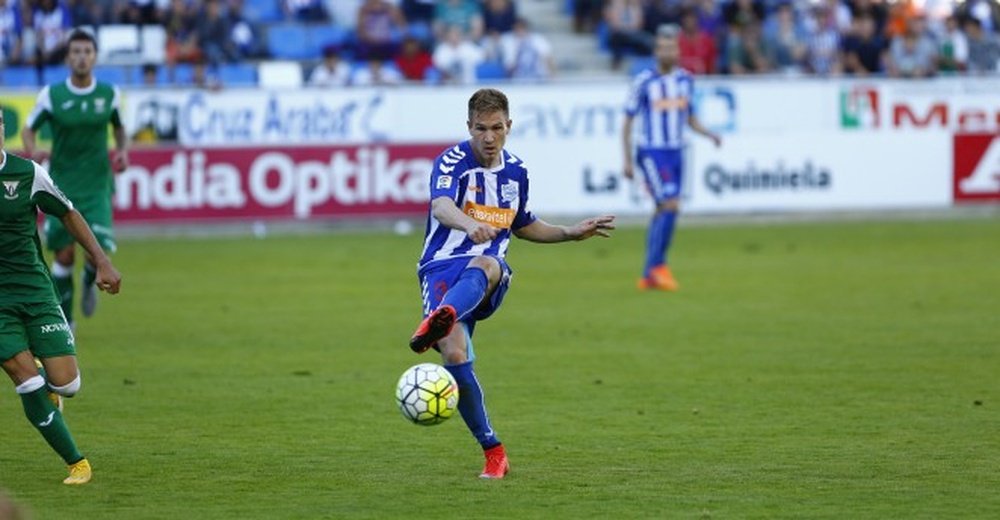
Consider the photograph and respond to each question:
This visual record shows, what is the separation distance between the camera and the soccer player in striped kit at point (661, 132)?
58.5 feet

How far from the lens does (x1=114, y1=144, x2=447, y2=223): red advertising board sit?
23109mm

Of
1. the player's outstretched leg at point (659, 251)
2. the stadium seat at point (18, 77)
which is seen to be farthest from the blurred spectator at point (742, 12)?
the player's outstretched leg at point (659, 251)

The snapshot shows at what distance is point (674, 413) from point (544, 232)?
2.26 m

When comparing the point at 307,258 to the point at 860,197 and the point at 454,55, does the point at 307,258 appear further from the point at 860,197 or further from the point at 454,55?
the point at 860,197

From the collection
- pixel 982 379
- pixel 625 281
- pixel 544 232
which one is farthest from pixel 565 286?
pixel 544 232

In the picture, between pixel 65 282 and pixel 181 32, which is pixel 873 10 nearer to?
pixel 181 32

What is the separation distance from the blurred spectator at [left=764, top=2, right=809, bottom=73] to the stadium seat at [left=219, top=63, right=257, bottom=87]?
885 cm

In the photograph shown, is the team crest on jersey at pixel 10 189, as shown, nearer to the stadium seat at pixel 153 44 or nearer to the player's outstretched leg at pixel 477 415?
the player's outstretched leg at pixel 477 415

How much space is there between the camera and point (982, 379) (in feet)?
38.6

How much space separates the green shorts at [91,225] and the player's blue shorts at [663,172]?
246 inches

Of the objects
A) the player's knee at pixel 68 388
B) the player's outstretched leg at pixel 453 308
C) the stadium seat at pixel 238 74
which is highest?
the player's outstretched leg at pixel 453 308

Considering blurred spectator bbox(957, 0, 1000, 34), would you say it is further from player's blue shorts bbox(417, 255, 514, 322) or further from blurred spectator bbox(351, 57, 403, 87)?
player's blue shorts bbox(417, 255, 514, 322)

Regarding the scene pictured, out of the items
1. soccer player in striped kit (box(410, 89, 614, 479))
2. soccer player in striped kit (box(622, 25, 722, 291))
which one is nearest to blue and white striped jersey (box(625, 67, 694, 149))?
soccer player in striped kit (box(622, 25, 722, 291))

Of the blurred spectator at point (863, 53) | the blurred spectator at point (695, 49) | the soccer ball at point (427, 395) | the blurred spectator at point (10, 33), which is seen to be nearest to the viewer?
the soccer ball at point (427, 395)
